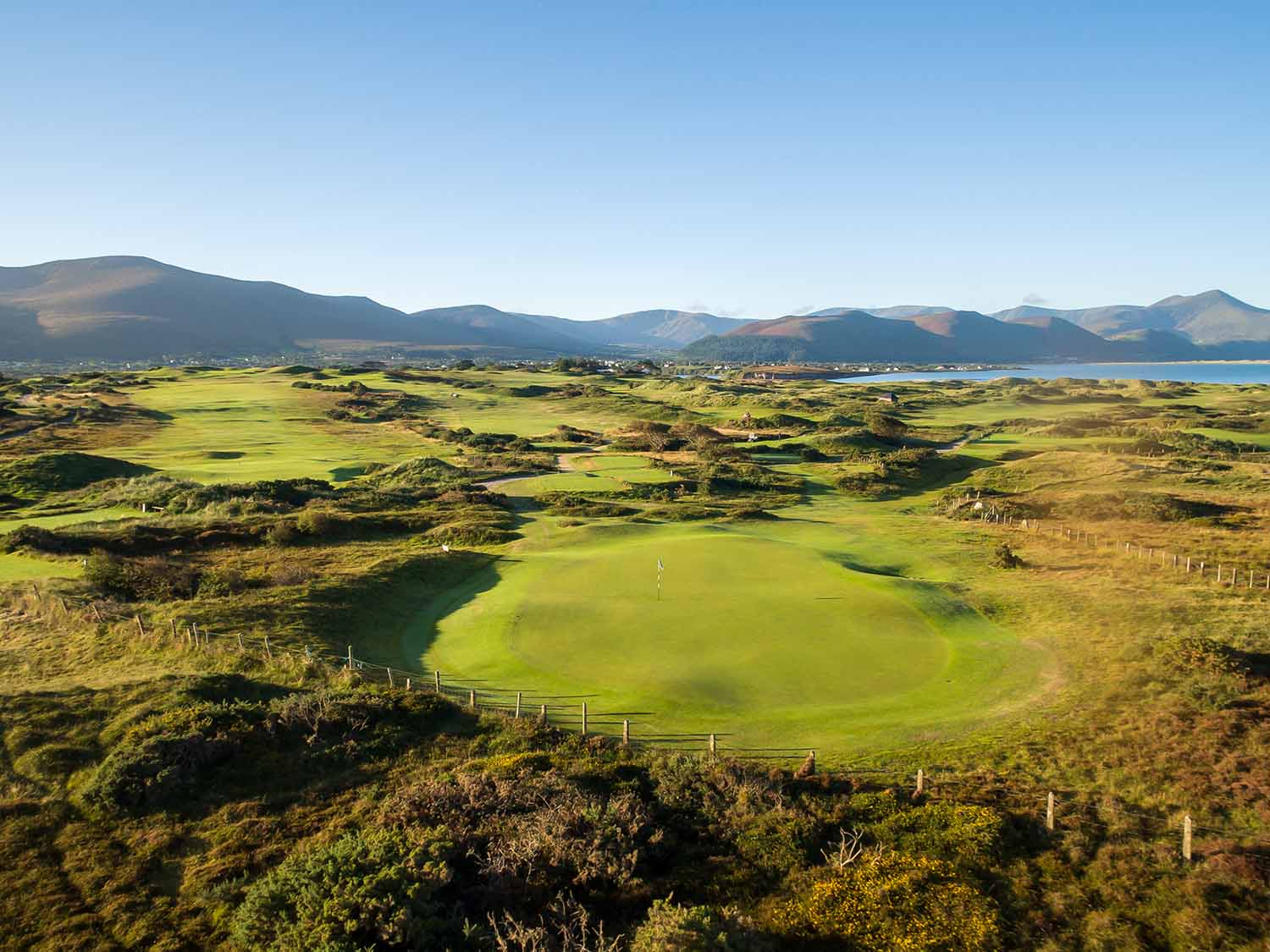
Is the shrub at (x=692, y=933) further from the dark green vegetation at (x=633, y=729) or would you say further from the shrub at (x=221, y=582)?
the shrub at (x=221, y=582)

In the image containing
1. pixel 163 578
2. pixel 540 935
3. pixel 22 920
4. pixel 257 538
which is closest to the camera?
pixel 540 935

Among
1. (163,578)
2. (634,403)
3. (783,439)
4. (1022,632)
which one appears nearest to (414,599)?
(163,578)

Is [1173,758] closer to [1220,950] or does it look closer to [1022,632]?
[1220,950]

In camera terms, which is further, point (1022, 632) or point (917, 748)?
point (1022, 632)

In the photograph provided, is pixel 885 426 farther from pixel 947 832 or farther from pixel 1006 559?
pixel 947 832

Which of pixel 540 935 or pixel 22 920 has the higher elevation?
pixel 540 935

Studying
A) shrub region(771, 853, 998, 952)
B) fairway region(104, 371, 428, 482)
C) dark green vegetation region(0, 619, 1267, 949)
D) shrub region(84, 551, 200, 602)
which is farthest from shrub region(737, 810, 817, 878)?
fairway region(104, 371, 428, 482)

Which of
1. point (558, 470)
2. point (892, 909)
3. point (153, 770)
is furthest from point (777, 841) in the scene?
point (558, 470)
